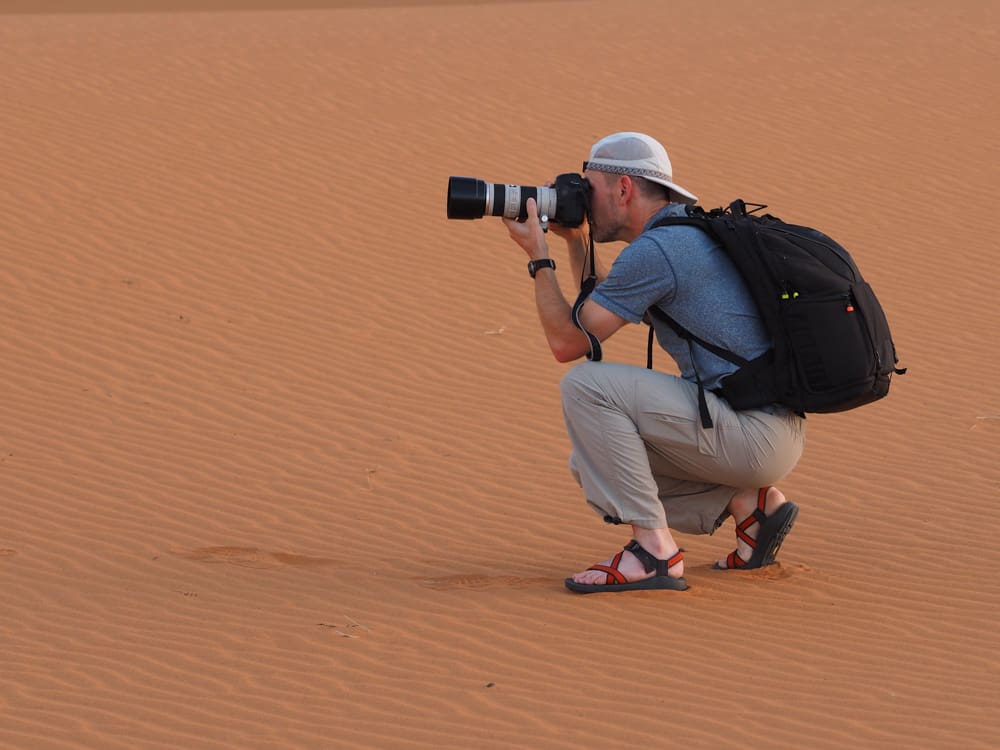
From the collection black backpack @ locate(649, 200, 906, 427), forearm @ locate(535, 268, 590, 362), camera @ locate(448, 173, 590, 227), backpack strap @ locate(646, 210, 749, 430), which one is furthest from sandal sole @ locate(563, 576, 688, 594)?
camera @ locate(448, 173, 590, 227)

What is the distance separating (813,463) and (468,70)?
9772 mm

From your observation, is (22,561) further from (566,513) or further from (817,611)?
Answer: (817,611)

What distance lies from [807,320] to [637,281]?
563 millimetres

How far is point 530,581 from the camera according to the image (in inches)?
221

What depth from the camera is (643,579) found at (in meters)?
5.23

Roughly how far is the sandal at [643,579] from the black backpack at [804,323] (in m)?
0.54

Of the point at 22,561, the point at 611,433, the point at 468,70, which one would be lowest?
the point at 22,561

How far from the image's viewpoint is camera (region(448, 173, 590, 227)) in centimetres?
520

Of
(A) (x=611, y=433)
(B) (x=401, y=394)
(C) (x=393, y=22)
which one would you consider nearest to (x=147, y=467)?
(B) (x=401, y=394)

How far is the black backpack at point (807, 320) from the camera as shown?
4859 millimetres

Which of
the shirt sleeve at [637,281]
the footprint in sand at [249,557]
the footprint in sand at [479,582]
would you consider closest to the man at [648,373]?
the shirt sleeve at [637,281]

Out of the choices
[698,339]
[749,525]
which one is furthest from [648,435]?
[749,525]

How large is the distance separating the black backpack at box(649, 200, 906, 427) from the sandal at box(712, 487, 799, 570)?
1.91 feet

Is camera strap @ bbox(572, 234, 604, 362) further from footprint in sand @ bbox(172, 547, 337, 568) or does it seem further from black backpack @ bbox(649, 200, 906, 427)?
footprint in sand @ bbox(172, 547, 337, 568)
